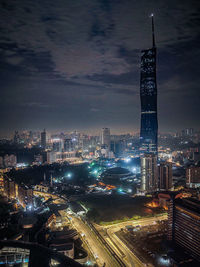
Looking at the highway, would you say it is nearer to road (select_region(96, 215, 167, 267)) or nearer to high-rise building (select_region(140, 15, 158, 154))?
road (select_region(96, 215, 167, 267))

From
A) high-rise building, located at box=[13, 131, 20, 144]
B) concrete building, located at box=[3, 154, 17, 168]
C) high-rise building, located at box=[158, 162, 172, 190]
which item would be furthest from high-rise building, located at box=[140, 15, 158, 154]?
high-rise building, located at box=[13, 131, 20, 144]

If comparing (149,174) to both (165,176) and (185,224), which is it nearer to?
(165,176)

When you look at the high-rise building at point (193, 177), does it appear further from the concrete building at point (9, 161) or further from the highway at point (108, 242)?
the concrete building at point (9, 161)

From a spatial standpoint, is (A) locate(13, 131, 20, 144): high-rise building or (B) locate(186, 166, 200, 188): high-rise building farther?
(A) locate(13, 131, 20, 144): high-rise building

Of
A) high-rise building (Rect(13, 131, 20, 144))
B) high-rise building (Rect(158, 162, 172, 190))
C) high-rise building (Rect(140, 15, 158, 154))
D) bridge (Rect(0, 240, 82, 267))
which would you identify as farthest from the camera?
high-rise building (Rect(13, 131, 20, 144))

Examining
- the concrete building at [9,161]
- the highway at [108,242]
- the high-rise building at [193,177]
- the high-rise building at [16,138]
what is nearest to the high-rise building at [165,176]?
the high-rise building at [193,177]

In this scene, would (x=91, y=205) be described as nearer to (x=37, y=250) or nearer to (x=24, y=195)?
(x=24, y=195)
